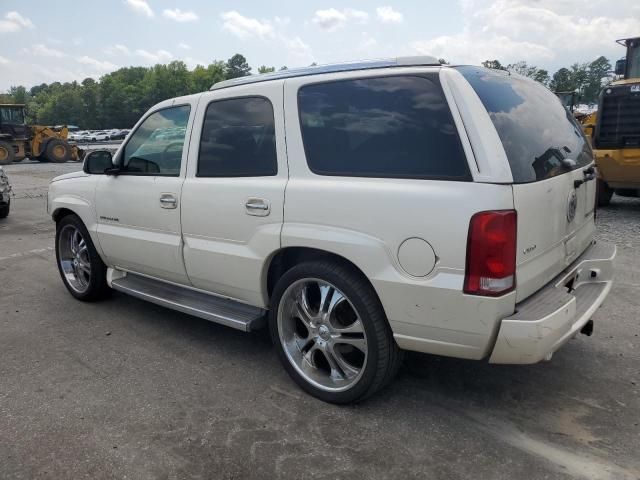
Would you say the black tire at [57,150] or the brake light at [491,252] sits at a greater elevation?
the black tire at [57,150]

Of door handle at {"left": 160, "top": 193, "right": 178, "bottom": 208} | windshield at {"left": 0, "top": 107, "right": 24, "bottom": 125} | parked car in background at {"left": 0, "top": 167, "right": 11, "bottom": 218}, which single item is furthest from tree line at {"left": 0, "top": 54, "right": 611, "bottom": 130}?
door handle at {"left": 160, "top": 193, "right": 178, "bottom": 208}

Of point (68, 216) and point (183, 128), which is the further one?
point (68, 216)

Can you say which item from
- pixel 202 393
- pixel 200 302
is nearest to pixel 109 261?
pixel 200 302

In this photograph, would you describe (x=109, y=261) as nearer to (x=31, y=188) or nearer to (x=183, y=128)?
(x=183, y=128)

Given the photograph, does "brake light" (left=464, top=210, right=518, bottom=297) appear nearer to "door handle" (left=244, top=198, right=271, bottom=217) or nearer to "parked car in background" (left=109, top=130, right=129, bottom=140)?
"door handle" (left=244, top=198, right=271, bottom=217)

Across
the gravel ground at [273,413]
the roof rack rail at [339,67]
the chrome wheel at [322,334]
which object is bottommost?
the gravel ground at [273,413]

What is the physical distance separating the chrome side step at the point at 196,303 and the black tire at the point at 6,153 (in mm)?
25303

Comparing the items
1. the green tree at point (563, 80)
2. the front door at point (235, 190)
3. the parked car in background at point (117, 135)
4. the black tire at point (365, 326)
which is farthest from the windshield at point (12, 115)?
the green tree at point (563, 80)

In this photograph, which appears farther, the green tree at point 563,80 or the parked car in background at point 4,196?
the green tree at point 563,80

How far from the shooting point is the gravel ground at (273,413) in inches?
102

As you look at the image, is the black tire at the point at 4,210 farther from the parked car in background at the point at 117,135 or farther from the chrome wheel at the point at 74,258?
the parked car in background at the point at 117,135

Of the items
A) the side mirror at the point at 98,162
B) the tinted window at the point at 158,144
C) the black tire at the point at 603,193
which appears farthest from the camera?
the black tire at the point at 603,193

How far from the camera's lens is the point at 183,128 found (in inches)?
153

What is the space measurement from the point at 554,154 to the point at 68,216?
13.9 feet
